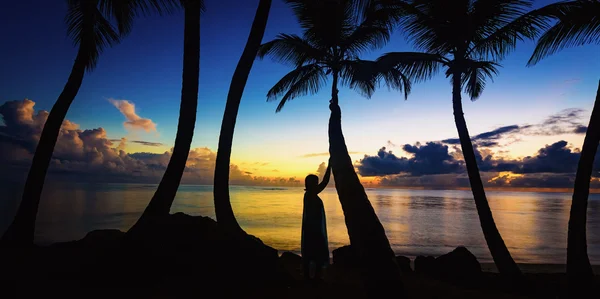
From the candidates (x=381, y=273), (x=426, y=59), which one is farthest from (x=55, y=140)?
(x=426, y=59)

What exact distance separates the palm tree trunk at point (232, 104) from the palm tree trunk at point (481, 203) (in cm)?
464

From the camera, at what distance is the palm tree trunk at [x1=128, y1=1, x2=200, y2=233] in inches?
233

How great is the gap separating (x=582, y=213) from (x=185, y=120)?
725cm

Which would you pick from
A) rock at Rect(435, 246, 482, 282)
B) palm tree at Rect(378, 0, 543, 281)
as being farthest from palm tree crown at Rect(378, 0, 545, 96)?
rock at Rect(435, 246, 482, 282)

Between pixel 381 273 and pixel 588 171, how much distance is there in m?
4.45

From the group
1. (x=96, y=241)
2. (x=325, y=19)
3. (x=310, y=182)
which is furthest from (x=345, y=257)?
(x=325, y=19)

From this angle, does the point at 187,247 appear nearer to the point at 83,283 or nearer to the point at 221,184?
the point at 83,283

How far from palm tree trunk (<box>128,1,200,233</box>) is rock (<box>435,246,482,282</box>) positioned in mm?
6082

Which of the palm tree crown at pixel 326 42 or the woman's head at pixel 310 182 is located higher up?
the palm tree crown at pixel 326 42

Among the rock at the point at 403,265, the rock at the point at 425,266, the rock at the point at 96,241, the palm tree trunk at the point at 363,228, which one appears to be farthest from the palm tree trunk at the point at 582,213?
the rock at the point at 96,241

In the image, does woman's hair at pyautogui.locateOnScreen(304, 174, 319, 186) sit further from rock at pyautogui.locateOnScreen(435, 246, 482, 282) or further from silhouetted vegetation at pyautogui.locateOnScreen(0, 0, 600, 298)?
rock at pyautogui.locateOnScreen(435, 246, 482, 282)

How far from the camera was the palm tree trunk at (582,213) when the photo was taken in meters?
5.93

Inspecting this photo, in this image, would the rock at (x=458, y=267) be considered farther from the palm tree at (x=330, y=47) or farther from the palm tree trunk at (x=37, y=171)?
the palm tree trunk at (x=37, y=171)

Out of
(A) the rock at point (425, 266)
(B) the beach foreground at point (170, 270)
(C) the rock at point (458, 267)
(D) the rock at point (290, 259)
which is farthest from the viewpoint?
(D) the rock at point (290, 259)
